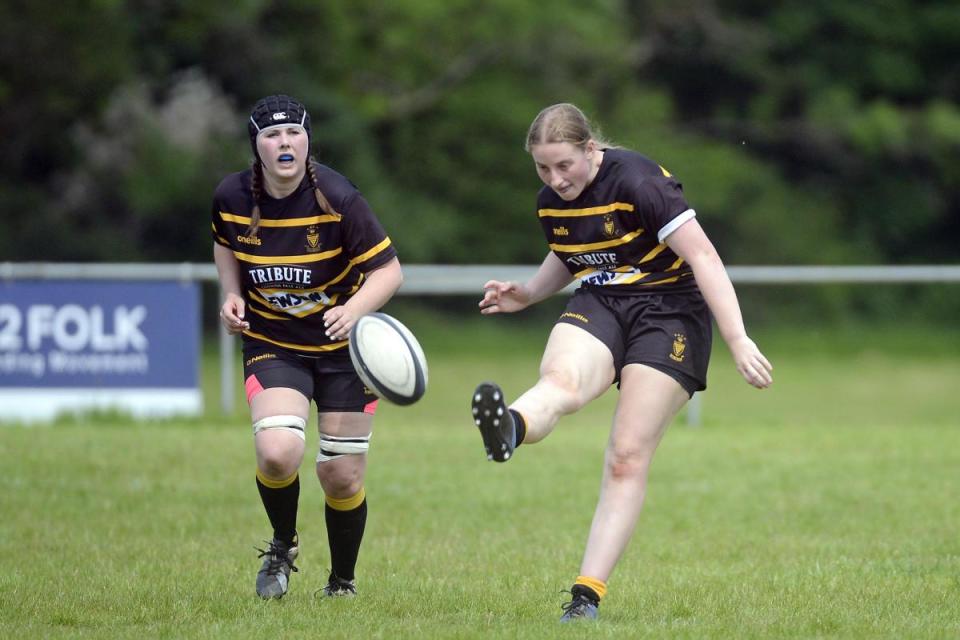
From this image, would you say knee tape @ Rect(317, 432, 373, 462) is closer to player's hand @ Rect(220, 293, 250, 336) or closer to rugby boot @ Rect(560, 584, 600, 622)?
player's hand @ Rect(220, 293, 250, 336)

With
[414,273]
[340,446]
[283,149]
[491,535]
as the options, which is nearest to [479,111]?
[414,273]

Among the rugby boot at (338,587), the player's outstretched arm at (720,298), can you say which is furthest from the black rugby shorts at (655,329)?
the rugby boot at (338,587)

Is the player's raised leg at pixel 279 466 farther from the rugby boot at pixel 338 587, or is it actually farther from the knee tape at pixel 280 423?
the rugby boot at pixel 338 587

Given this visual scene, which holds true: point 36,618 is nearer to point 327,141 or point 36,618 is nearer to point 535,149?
point 535,149

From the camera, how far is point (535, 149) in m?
5.60

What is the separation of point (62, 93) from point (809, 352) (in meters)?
12.4

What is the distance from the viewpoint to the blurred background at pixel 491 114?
2494 centimetres

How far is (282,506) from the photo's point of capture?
6.24m

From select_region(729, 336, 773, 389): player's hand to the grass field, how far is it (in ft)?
2.88

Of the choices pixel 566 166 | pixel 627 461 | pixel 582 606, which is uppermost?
pixel 566 166

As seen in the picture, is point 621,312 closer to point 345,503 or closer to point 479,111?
point 345,503

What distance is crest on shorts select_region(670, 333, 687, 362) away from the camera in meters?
5.70

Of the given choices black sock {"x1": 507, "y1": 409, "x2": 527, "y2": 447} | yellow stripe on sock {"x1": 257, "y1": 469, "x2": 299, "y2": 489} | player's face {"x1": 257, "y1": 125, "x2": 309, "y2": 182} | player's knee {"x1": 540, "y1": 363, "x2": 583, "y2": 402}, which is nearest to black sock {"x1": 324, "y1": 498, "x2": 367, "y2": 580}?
yellow stripe on sock {"x1": 257, "y1": 469, "x2": 299, "y2": 489}

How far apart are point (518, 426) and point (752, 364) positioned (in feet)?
2.75
